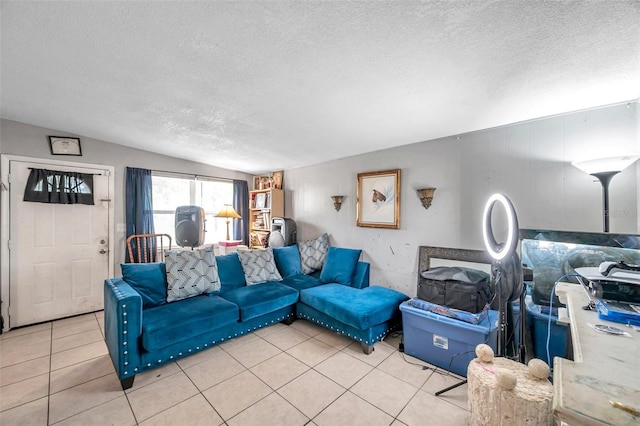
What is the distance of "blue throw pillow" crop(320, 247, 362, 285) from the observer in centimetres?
329

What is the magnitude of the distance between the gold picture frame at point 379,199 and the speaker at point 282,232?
1295mm

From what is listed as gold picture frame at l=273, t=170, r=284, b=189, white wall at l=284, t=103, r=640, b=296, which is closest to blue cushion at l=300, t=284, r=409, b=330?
white wall at l=284, t=103, r=640, b=296

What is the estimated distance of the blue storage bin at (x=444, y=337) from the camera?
6.63ft

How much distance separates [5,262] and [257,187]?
3.49 meters

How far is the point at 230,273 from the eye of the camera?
305 cm

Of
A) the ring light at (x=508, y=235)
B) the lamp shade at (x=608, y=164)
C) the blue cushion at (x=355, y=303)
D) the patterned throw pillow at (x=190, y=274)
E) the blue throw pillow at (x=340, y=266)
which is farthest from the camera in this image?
the blue throw pillow at (x=340, y=266)

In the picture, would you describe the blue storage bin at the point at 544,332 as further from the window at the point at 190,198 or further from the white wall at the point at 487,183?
the window at the point at 190,198

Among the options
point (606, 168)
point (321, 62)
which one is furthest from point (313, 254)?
point (606, 168)

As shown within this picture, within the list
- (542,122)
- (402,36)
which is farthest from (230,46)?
(542,122)

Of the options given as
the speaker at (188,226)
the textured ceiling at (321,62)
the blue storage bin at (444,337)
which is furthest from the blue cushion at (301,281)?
the textured ceiling at (321,62)

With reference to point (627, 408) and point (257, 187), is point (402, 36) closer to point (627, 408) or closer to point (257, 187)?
point (627, 408)

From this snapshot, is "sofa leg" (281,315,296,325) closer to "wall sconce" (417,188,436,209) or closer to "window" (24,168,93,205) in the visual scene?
"wall sconce" (417,188,436,209)

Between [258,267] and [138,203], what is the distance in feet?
7.09

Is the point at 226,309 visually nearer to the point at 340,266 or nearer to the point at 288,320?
the point at 288,320
